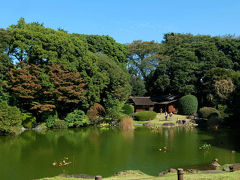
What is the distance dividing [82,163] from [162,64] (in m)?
27.8

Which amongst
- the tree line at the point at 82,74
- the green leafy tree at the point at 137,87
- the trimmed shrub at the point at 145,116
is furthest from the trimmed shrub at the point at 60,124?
the green leafy tree at the point at 137,87

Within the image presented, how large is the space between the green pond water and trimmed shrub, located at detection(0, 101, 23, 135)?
1374mm

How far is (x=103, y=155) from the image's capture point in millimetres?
13789

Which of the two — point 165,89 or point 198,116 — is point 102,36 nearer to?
point 165,89

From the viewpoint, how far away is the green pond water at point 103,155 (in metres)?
11.1

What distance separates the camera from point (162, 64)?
123ft

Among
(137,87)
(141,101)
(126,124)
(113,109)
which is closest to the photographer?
(126,124)

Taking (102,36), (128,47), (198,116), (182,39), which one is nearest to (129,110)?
(198,116)

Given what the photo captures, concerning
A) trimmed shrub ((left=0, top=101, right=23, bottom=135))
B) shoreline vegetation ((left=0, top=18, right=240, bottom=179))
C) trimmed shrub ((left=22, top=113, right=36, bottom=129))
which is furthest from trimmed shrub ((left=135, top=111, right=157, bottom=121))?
trimmed shrub ((left=0, top=101, right=23, bottom=135))

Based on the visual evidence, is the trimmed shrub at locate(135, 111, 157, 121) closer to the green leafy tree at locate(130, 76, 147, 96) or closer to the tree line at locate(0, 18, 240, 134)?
the tree line at locate(0, 18, 240, 134)

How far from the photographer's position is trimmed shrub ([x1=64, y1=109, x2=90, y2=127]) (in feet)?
84.9

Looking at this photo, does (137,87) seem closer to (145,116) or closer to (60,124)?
(145,116)

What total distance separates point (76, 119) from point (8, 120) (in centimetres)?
733

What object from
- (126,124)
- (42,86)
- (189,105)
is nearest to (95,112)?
(126,124)
